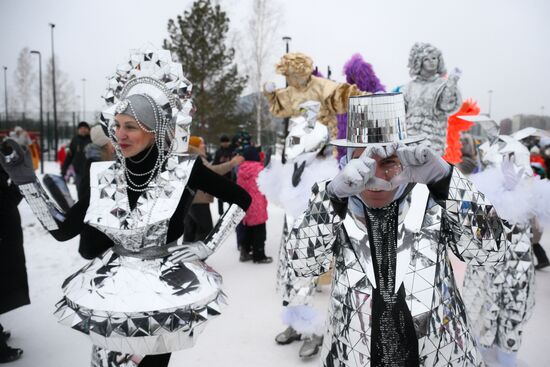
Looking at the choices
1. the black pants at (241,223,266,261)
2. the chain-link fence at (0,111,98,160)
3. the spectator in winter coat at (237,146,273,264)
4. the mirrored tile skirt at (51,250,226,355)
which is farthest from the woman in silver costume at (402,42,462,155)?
the chain-link fence at (0,111,98,160)

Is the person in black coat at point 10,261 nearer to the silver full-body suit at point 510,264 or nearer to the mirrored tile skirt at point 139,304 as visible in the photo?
the mirrored tile skirt at point 139,304

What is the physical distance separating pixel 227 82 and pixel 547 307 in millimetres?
18045

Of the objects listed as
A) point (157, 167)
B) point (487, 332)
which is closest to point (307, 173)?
point (157, 167)

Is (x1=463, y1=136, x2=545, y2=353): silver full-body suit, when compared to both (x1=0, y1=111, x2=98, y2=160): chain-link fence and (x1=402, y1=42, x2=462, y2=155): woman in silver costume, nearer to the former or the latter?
(x1=402, y1=42, x2=462, y2=155): woman in silver costume

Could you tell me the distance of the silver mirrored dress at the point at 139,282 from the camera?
1951mm

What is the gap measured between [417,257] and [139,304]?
118cm

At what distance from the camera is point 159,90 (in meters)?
2.38

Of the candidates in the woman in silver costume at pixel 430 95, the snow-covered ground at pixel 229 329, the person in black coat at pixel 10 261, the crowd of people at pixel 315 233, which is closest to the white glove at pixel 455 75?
the woman in silver costume at pixel 430 95

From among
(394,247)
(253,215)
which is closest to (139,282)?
(394,247)

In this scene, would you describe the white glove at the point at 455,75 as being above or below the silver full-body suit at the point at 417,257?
above

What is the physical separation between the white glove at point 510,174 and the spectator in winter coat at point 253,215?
12.0 feet

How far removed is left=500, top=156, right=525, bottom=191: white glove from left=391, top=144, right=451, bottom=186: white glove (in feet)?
5.98

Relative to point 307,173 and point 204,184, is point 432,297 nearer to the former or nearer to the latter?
point 204,184

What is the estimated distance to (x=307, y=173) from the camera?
344cm
